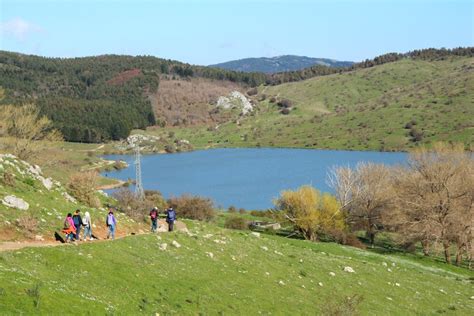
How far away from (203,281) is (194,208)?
45.8 m

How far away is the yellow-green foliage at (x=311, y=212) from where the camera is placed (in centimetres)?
6644

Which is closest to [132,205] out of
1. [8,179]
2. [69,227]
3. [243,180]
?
[8,179]

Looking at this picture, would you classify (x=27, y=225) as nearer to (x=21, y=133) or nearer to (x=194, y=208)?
(x=194, y=208)

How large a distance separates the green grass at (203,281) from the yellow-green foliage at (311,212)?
2152 cm

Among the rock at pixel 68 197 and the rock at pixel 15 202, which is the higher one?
the rock at pixel 15 202

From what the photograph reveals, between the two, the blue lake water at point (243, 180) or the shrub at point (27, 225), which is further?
the blue lake water at point (243, 180)

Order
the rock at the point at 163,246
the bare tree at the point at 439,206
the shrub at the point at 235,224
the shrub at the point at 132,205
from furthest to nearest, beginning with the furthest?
the shrub at the point at 235,224 < the bare tree at the point at 439,206 < the shrub at the point at 132,205 < the rock at the point at 163,246

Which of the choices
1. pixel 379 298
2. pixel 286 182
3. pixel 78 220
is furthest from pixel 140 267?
pixel 286 182

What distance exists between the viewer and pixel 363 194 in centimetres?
7281

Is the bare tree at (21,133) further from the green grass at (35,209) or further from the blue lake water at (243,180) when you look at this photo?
the blue lake water at (243,180)

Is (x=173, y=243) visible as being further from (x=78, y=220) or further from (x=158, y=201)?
(x=158, y=201)

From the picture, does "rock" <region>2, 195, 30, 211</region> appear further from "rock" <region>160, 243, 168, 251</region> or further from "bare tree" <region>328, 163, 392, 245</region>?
"bare tree" <region>328, 163, 392, 245</region>

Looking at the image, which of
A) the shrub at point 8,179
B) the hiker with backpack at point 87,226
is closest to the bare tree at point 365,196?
the hiker with backpack at point 87,226

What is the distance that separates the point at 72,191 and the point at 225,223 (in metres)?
32.0
